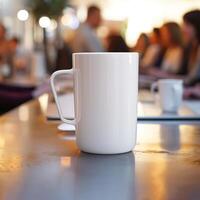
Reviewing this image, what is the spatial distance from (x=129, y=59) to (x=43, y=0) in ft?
12.2

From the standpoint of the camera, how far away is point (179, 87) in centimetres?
102

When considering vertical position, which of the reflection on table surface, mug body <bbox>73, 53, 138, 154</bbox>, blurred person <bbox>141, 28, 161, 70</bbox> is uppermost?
mug body <bbox>73, 53, 138, 154</bbox>

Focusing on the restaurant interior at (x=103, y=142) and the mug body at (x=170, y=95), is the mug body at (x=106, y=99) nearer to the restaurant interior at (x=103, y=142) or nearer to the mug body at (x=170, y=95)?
the restaurant interior at (x=103, y=142)

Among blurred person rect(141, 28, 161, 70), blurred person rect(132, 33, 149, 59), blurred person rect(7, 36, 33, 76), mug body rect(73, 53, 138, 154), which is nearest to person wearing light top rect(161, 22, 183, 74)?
blurred person rect(141, 28, 161, 70)

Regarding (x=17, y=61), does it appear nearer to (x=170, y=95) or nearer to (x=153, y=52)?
(x=153, y=52)

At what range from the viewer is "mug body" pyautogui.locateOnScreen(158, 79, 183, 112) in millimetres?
980

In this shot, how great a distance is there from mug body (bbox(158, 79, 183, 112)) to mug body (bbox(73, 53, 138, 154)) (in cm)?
43

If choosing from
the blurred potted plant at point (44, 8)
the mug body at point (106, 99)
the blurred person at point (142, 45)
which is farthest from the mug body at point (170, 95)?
the blurred person at point (142, 45)

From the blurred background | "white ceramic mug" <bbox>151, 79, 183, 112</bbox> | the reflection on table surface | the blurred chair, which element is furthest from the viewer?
the blurred background

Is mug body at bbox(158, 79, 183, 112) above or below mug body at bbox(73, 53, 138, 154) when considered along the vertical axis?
below

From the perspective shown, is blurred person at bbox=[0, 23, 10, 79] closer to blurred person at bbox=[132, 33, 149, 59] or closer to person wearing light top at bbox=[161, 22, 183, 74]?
person wearing light top at bbox=[161, 22, 183, 74]

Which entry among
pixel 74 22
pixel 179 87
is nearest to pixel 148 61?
pixel 74 22

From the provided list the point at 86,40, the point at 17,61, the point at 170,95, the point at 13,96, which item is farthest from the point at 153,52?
the point at 170,95

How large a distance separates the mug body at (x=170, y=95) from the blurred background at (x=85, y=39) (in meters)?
0.32
